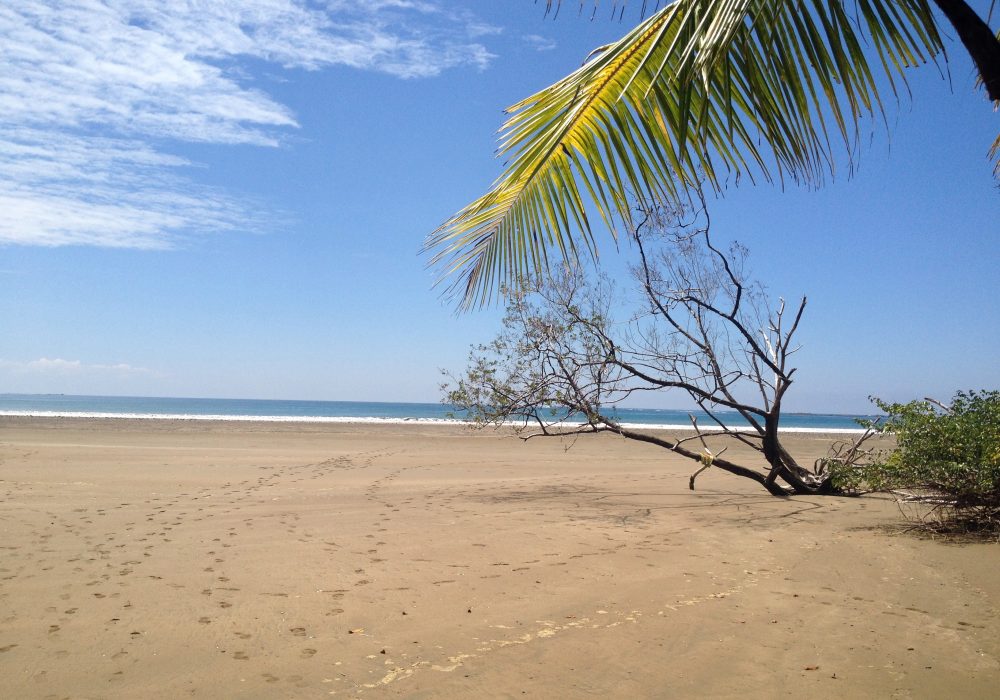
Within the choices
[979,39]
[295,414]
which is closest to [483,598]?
[979,39]

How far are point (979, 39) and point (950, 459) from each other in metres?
6.35

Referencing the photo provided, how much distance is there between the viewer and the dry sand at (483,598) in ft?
13.8

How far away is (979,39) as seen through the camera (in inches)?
86.0

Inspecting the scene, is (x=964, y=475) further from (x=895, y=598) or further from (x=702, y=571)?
(x=702, y=571)

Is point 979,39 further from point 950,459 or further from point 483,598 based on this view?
point 950,459

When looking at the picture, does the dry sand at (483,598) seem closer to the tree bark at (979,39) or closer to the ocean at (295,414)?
the tree bark at (979,39)

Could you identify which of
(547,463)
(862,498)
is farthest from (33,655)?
(547,463)

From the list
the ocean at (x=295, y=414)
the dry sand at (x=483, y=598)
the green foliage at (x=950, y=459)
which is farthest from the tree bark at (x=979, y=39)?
the ocean at (x=295, y=414)

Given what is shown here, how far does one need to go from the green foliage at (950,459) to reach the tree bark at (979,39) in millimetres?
5891

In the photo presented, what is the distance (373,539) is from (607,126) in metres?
6.70

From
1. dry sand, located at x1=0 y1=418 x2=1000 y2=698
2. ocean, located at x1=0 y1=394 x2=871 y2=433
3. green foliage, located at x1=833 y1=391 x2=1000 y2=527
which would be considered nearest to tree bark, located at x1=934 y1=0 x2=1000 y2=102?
dry sand, located at x1=0 y1=418 x2=1000 y2=698

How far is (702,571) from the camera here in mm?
6633

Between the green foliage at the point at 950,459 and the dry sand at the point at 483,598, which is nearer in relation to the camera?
the dry sand at the point at 483,598

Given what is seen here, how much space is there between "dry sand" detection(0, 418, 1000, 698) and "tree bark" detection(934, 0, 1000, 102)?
3278 mm
